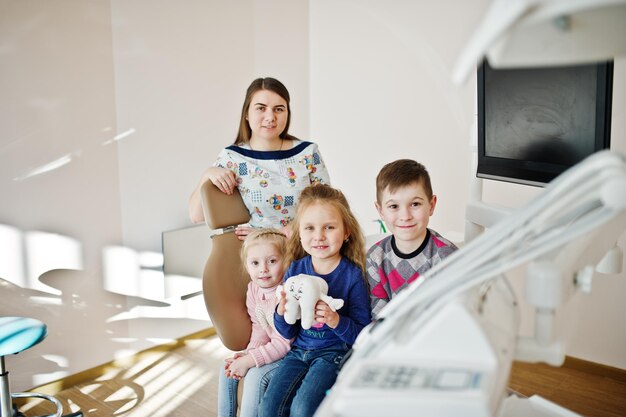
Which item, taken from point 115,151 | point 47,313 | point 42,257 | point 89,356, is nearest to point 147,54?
point 115,151

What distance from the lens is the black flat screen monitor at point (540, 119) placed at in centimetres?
168

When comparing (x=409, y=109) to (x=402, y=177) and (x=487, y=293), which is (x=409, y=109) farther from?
(x=487, y=293)

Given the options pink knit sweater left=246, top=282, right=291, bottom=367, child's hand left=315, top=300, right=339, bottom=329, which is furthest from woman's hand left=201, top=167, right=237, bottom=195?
child's hand left=315, top=300, right=339, bottom=329

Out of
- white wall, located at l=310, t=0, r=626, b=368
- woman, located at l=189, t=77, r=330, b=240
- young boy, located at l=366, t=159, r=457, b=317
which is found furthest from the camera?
white wall, located at l=310, t=0, r=626, b=368

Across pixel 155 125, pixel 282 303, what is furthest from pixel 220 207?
pixel 155 125

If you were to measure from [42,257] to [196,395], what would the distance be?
1.01m

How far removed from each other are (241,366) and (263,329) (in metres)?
0.19

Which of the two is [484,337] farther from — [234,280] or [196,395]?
[196,395]

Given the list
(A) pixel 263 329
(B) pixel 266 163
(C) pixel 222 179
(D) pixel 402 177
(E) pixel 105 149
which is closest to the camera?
(D) pixel 402 177

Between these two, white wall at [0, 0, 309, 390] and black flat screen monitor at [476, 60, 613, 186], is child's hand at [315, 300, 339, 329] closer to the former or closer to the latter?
black flat screen monitor at [476, 60, 613, 186]

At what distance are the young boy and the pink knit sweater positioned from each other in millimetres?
332

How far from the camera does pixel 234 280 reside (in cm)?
212

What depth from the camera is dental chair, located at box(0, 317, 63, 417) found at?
2.40m

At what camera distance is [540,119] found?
187cm
